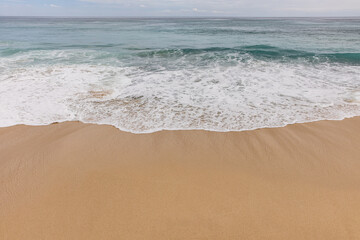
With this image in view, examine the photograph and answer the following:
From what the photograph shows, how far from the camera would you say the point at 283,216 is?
111 inches

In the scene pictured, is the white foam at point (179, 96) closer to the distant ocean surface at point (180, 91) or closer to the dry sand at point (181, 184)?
the distant ocean surface at point (180, 91)

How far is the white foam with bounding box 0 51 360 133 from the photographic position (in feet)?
17.9

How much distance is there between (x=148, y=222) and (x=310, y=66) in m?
11.6

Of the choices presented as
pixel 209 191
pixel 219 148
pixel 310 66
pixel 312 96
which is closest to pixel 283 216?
pixel 209 191

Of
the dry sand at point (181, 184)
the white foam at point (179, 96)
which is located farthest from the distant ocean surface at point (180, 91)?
the dry sand at point (181, 184)

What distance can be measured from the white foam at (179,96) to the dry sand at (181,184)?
0.65 metres

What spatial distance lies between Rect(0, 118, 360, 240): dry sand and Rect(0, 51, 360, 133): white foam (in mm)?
646

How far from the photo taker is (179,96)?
272 inches

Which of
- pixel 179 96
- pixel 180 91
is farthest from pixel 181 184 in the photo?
pixel 180 91

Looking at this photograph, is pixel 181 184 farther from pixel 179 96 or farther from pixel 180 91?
pixel 180 91

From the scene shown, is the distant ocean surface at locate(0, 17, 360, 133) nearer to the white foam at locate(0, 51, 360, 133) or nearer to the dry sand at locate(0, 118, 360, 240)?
the white foam at locate(0, 51, 360, 133)

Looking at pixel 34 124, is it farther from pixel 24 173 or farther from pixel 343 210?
pixel 343 210

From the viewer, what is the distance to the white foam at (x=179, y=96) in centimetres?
545

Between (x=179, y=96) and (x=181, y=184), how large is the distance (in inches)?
157
